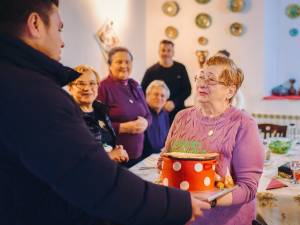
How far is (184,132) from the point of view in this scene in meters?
1.69

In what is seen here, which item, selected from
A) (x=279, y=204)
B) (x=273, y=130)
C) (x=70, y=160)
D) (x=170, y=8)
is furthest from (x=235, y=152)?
(x=170, y=8)

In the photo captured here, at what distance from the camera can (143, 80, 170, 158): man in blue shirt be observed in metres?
3.35

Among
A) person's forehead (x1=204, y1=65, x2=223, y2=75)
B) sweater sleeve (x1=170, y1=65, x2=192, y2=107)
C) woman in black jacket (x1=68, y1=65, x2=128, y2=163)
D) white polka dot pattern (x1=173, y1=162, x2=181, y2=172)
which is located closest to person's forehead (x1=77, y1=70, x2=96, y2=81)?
woman in black jacket (x1=68, y1=65, x2=128, y2=163)

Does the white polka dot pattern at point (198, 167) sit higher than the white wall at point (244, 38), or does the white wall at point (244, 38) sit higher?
the white wall at point (244, 38)

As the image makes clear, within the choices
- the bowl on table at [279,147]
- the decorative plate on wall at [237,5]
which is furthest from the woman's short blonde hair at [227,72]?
the decorative plate on wall at [237,5]

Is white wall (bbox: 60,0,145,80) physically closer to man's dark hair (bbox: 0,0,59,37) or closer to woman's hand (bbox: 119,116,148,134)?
woman's hand (bbox: 119,116,148,134)

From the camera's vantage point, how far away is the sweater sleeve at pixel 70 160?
2.52ft

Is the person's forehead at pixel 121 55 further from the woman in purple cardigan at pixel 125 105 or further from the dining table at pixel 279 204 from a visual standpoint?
the dining table at pixel 279 204

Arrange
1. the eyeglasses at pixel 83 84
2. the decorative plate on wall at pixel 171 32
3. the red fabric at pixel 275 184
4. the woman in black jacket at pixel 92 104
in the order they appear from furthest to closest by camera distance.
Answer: the decorative plate on wall at pixel 171 32 < the eyeglasses at pixel 83 84 < the woman in black jacket at pixel 92 104 < the red fabric at pixel 275 184

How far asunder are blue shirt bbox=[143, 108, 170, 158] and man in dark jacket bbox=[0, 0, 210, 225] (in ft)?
7.95

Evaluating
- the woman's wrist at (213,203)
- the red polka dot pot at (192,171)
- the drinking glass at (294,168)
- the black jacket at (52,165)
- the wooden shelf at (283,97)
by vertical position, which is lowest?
the drinking glass at (294,168)

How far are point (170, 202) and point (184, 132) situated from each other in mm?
820

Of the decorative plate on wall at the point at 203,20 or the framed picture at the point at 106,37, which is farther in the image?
the decorative plate on wall at the point at 203,20

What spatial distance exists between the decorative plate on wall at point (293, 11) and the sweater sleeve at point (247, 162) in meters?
4.12
